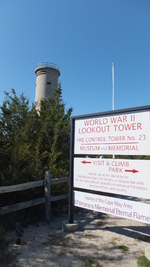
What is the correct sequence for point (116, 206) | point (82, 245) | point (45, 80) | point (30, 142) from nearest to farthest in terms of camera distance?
point (82, 245)
point (116, 206)
point (30, 142)
point (45, 80)

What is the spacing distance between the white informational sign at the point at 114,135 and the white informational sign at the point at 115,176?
22 cm

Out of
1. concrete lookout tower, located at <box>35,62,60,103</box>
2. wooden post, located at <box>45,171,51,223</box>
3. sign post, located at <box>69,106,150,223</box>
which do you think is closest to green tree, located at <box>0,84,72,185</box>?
wooden post, located at <box>45,171,51,223</box>

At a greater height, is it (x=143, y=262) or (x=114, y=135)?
(x=114, y=135)

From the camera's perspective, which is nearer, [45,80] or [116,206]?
[116,206]

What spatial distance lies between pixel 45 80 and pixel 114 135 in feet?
104

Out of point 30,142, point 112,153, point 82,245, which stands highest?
point 30,142

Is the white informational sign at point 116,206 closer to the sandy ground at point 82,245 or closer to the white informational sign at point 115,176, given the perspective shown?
the white informational sign at point 115,176

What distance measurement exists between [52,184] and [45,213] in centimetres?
75

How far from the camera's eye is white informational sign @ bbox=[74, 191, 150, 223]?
3438 millimetres

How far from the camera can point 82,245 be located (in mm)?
3621

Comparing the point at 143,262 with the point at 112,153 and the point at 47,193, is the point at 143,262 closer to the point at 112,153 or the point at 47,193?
the point at 112,153

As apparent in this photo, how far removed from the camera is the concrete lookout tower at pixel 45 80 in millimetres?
32938

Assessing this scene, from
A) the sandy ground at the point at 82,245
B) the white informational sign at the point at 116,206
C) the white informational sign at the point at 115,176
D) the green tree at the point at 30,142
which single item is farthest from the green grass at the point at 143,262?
the green tree at the point at 30,142

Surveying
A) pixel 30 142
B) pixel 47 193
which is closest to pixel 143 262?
pixel 47 193
